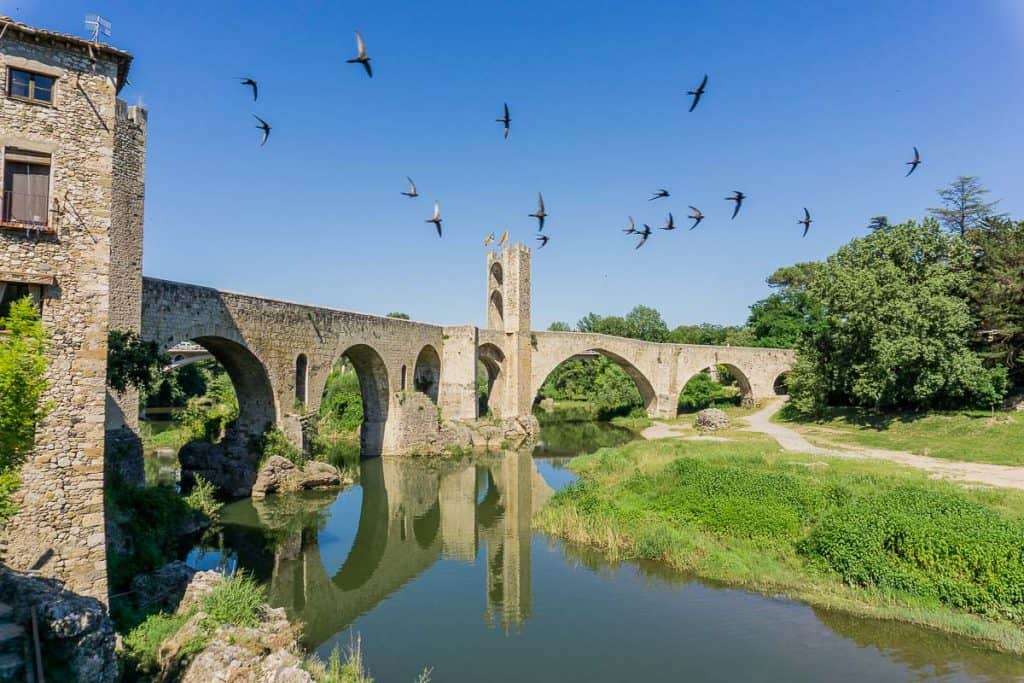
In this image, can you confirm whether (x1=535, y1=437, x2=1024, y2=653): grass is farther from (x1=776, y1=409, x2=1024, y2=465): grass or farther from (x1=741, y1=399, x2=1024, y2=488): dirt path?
(x1=776, y1=409, x2=1024, y2=465): grass

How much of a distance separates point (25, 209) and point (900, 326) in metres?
27.3

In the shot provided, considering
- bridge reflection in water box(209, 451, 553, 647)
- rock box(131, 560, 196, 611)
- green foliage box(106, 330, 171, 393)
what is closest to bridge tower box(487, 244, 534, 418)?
bridge reflection in water box(209, 451, 553, 647)

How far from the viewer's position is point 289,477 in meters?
18.2

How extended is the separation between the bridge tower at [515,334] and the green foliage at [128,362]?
22410 mm

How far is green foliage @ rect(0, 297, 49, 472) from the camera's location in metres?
5.42

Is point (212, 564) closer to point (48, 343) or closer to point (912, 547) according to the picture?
point (48, 343)

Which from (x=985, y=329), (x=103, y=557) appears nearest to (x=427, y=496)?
(x=103, y=557)

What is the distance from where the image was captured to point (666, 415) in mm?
40469

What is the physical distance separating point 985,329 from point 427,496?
77.3 feet

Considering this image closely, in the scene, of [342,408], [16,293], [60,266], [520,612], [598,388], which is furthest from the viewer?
[598,388]

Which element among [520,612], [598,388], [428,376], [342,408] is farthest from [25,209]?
[598,388]

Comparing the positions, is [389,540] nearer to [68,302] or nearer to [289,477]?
[289,477]

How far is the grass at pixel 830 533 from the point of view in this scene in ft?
31.5

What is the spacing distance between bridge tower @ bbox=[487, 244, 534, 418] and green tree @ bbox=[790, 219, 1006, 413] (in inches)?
575
